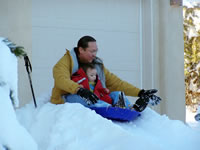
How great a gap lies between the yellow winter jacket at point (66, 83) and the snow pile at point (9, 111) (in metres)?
1.77

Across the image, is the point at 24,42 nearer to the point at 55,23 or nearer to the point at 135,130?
the point at 55,23

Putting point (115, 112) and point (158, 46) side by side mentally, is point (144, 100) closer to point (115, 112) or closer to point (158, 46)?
point (115, 112)

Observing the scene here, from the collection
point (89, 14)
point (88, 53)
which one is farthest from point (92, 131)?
point (89, 14)

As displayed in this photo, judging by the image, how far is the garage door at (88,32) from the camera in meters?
5.34

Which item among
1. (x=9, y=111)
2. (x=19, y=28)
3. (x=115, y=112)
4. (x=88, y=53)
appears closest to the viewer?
(x=9, y=111)

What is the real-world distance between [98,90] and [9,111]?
7.15ft

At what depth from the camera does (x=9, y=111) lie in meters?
1.49

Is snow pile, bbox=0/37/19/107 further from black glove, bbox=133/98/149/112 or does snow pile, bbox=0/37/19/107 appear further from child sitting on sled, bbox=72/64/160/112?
black glove, bbox=133/98/149/112

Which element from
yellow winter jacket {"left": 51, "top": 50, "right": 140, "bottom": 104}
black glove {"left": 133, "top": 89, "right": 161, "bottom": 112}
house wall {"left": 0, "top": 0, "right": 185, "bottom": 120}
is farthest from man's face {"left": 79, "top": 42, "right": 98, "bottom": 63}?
house wall {"left": 0, "top": 0, "right": 185, "bottom": 120}

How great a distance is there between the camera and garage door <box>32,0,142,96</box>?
5.34 m

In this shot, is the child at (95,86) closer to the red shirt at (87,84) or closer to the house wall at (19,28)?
the red shirt at (87,84)

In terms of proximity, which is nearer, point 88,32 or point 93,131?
point 93,131

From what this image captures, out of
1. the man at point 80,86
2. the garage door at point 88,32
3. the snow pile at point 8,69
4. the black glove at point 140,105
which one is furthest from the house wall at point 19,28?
the snow pile at point 8,69

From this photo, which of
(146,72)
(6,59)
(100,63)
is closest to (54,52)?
(146,72)
